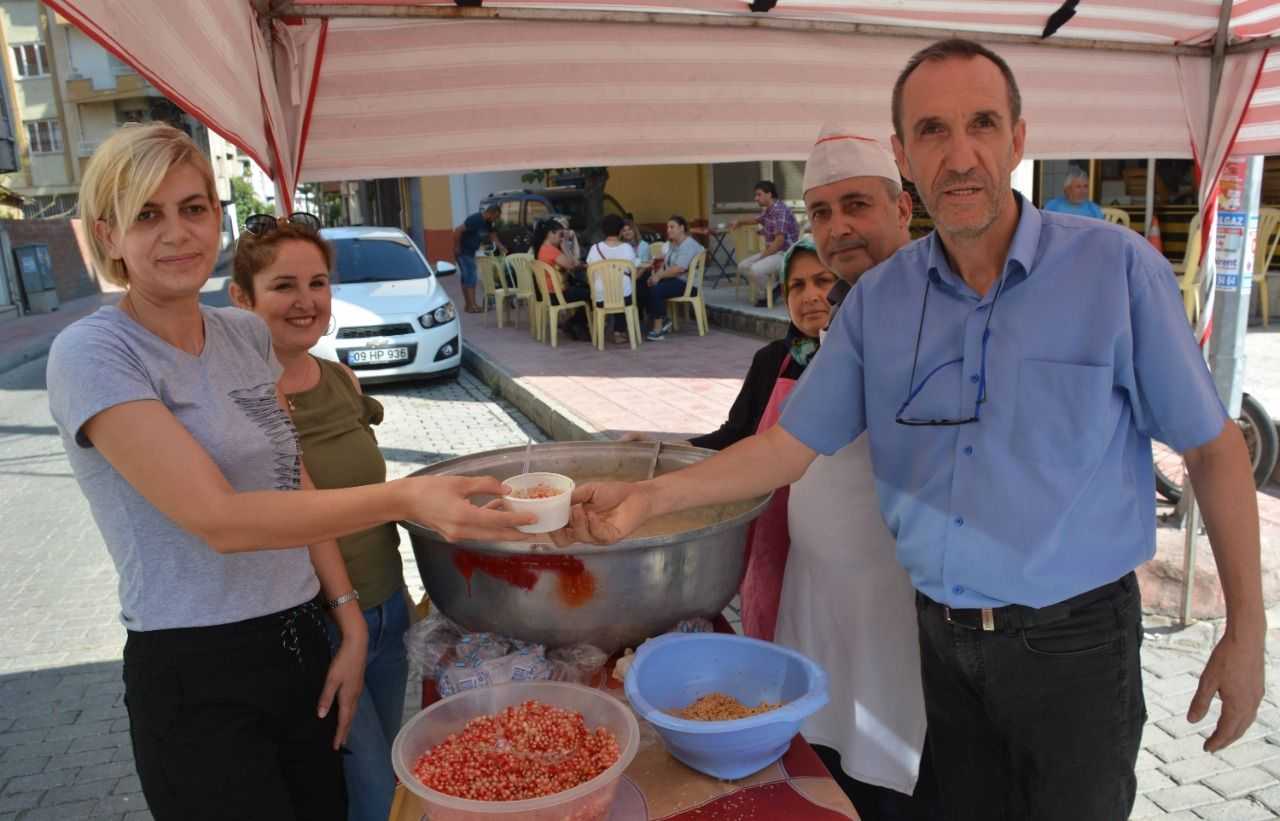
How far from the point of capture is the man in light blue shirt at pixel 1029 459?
168 centimetres

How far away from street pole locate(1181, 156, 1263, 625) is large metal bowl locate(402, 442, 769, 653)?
9.87 feet

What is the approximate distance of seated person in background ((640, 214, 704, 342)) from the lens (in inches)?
497

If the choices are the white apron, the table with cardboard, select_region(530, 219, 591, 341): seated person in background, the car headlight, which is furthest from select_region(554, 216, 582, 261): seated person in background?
the table with cardboard

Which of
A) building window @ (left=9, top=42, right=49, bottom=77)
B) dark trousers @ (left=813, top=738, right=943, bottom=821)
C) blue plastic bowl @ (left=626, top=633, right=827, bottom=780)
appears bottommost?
dark trousers @ (left=813, top=738, right=943, bottom=821)

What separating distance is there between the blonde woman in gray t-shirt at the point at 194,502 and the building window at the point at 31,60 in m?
49.9

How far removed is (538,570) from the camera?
176 cm

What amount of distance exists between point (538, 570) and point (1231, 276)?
421 cm

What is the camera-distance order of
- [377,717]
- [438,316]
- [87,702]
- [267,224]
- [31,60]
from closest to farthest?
[377,717] < [267,224] < [87,702] < [438,316] < [31,60]

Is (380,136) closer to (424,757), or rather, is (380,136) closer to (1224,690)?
(424,757)

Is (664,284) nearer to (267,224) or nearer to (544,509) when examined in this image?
(267,224)

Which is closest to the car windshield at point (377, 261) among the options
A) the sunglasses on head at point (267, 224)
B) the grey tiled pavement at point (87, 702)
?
the grey tiled pavement at point (87, 702)

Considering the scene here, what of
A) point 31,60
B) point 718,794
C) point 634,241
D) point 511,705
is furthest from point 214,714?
point 31,60

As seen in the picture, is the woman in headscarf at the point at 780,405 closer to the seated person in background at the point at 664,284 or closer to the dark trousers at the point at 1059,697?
the dark trousers at the point at 1059,697

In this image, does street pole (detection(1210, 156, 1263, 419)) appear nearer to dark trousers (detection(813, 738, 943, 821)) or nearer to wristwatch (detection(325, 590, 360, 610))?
dark trousers (detection(813, 738, 943, 821))
